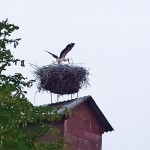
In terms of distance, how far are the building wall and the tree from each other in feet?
10.9

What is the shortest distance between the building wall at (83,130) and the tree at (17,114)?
3.32 meters

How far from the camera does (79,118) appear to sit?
13969 mm

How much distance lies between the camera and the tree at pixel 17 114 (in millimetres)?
8141

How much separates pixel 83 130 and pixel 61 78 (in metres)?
1.54

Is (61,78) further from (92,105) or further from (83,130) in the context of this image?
(83,130)

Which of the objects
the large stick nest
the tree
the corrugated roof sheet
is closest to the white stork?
the large stick nest

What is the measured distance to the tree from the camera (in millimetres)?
8141

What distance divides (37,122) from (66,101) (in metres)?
4.87

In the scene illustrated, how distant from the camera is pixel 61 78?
15.0 m

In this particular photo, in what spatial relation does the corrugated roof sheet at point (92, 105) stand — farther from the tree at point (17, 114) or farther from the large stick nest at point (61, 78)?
the tree at point (17, 114)

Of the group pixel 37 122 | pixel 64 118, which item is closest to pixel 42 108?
pixel 37 122

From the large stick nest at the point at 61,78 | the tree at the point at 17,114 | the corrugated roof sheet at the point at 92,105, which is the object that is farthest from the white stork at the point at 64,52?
the tree at the point at 17,114

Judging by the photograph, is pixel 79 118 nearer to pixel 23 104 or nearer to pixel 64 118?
pixel 64 118

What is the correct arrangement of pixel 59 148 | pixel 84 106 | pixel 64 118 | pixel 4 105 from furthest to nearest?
pixel 84 106, pixel 64 118, pixel 59 148, pixel 4 105
